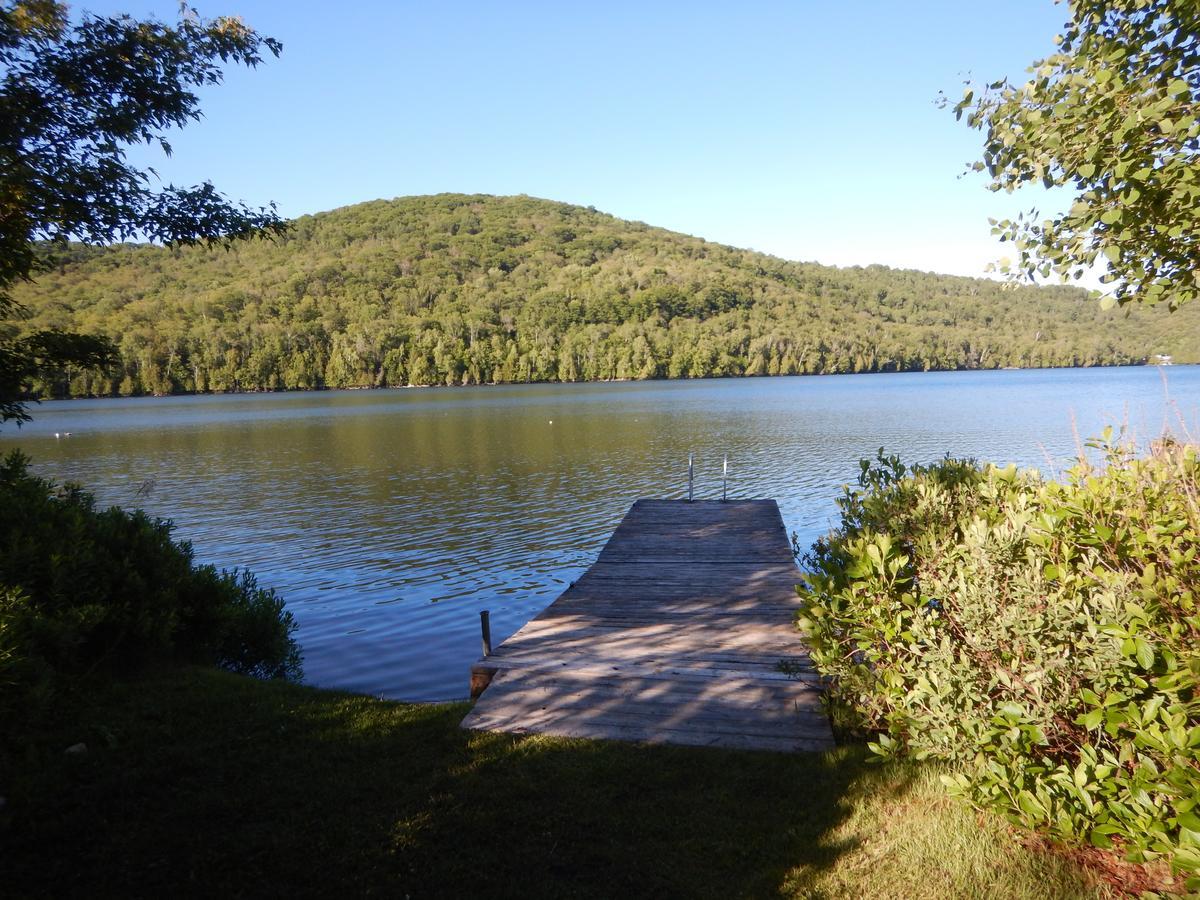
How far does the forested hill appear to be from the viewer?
121 meters

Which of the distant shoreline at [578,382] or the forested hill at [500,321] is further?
the forested hill at [500,321]

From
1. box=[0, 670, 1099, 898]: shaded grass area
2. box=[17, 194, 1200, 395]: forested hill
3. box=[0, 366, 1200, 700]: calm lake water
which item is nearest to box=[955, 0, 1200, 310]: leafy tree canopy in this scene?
box=[0, 366, 1200, 700]: calm lake water

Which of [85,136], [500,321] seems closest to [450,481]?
[85,136]

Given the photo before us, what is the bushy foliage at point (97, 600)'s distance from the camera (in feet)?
18.6

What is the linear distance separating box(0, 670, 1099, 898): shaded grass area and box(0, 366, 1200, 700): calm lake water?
2.43m

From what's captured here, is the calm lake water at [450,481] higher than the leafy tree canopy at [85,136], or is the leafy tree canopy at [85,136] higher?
the leafy tree canopy at [85,136]

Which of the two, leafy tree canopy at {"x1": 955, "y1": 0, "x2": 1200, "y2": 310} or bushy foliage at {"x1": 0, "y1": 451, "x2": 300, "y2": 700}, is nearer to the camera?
leafy tree canopy at {"x1": 955, "y1": 0, "x2": 1200, "y2": 310}

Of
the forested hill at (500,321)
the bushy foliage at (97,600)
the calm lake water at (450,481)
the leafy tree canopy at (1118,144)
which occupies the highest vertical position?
the forested hill at (500,321)

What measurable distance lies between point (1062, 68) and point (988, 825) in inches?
197

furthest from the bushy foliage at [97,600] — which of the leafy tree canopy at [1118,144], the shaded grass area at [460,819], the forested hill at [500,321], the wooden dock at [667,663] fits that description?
the forested hill at [500,321]

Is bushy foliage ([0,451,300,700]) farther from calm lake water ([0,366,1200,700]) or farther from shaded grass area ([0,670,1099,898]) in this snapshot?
calm lake water ([0,366,1200,700])

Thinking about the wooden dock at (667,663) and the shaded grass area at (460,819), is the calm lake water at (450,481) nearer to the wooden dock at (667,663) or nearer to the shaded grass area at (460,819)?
the wooden dock at (667,663)

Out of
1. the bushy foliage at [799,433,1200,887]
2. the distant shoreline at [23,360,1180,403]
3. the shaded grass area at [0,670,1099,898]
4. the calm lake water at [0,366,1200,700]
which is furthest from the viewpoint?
the distant shoreline at [23,360,1180,403]

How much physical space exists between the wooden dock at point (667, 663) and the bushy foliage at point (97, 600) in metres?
3.22
